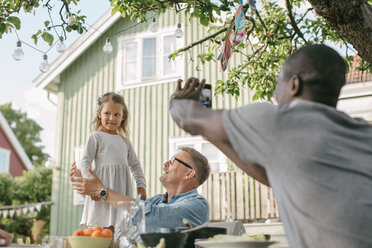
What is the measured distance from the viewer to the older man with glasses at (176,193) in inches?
120

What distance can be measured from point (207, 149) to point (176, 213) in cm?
848

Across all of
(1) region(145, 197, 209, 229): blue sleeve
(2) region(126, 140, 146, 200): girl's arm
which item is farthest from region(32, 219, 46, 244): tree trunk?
(1) region(145, 197, 209, 229): blue sleeve

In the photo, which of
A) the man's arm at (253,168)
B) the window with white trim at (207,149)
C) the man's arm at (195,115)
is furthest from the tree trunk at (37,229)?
the man's arm at (195,115)

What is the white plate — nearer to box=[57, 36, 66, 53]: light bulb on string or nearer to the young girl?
the young girl

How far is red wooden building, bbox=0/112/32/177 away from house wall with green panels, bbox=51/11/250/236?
10.0m

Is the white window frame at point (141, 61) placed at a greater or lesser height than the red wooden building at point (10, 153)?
greater

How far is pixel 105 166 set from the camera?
168 inches

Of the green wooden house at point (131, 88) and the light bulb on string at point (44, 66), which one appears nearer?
the light bulb on string at point (44, 66)

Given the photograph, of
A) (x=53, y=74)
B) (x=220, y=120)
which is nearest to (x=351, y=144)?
(x=220, y=120)

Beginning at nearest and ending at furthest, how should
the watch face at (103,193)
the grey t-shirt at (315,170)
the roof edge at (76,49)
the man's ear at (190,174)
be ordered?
1. the grey t-shirt at (315,170)
2. the watch face at (103,193)
3. the man's ear at (190,174)
4. the roof edge at (76,49)

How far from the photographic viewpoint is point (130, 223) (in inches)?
87.0

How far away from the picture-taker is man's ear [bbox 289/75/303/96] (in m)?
1.72

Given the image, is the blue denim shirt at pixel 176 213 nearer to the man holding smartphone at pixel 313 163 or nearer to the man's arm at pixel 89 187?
the man's arm at pixel 89 187

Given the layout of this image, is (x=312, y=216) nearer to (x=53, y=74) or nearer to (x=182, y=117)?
(x=182, y=117)
